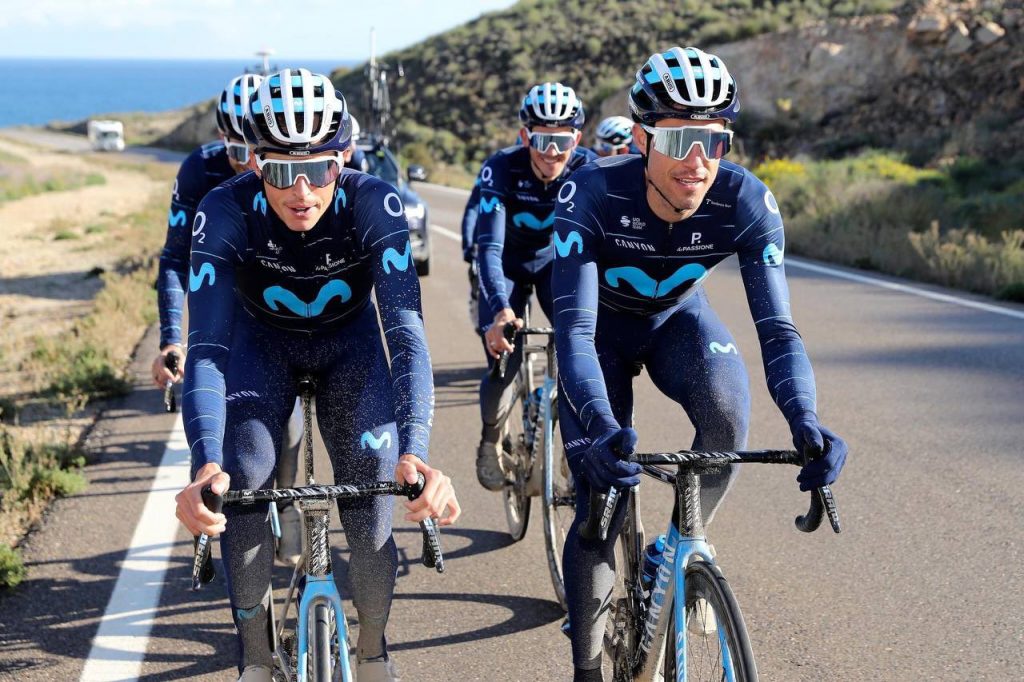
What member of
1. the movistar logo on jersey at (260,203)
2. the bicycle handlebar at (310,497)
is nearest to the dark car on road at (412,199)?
the movistar logo on jersey at (260,203)

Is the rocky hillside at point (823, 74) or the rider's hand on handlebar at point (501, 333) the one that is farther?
the rocky hillside at point (823, 74)

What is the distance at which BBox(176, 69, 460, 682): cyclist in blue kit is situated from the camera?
3.28 metres

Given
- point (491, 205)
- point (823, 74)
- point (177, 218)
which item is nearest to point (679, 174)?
point (491, 205)

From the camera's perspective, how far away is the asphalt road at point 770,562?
4.26 metres

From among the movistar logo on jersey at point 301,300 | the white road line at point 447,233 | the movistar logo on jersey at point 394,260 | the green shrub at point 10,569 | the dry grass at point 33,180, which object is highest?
the movistar logo on jersey at point 394,260

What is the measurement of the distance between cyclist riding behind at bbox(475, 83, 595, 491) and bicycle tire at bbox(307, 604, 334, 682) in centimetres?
267

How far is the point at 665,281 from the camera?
388 cm

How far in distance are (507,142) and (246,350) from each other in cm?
4991

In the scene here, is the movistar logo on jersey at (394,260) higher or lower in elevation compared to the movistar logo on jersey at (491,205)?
higher

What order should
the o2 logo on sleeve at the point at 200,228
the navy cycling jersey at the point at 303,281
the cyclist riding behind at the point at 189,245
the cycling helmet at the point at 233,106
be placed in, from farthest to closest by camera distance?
the cycling helmet at the point at 233,106 < the cyclist riding behind at the point at 189,245 < the o2 logo on sleeve at the point at 200,228 < the navy cycling jersey at the point at 303,281

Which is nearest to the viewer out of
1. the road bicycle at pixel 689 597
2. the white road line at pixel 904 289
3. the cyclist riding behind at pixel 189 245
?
the road bicycle at pixel 689 597

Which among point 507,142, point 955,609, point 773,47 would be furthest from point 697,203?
point 507,142

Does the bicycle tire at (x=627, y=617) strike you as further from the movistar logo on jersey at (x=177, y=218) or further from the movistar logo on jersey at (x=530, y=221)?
the movistar logo on jersey at (x=177, y=218)

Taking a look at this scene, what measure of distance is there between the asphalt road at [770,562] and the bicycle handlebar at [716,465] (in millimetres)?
1382
